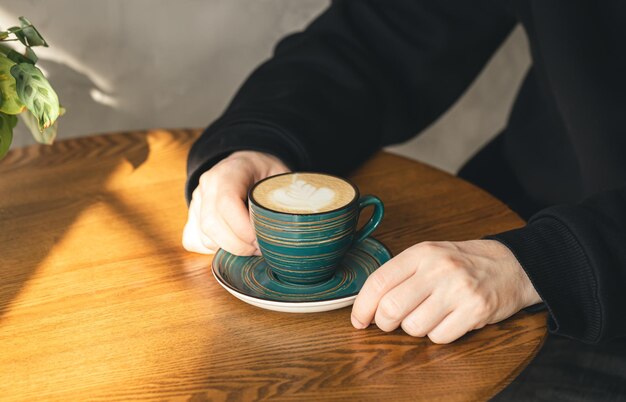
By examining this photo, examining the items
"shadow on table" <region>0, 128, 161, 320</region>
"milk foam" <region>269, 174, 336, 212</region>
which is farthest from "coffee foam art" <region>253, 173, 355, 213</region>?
"shadow on table" <region>0, 128, 161, 320</region>

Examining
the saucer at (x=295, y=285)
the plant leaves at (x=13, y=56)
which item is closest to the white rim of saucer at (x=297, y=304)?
the saucer at (x=295, y=285)

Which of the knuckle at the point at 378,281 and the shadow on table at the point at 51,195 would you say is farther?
the shadow on table at the point at 51,195

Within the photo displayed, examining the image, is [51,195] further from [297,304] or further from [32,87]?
[297,304]

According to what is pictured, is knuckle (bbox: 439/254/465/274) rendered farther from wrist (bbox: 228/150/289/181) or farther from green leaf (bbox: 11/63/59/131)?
green leaf (bbox: 11/63/59/131)

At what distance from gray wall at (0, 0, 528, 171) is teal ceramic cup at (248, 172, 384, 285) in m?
0.94

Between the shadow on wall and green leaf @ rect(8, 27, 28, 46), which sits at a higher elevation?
green leaf @ rect(8, 27, 28, 46)

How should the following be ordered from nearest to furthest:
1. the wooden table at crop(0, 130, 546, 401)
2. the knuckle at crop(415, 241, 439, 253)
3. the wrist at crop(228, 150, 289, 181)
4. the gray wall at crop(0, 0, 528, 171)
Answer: the wooden table at crop(0, 130, 546, 401), the knuckle at crop(415, 241, 439, 253), the wrist at crop(228, 150, 289, 181), the gray wall at crop(0, 0, 528, 171)

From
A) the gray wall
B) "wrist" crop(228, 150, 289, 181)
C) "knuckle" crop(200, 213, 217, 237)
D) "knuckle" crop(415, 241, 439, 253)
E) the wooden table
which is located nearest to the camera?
the wooden table

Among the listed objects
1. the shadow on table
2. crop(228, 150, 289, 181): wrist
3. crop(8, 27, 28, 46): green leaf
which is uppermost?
crop(8, 27, 28, 46): green leaf

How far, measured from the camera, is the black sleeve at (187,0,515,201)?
109 centimetres

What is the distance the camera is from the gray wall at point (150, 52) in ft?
5.12

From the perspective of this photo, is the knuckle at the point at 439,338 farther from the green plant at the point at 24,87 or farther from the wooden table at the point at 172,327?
the green plant at the point at 24,87

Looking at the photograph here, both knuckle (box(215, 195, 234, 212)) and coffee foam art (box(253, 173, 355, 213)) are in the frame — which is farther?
knuckle (box(215, 195, 234, 212))

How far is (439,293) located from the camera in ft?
2.48
